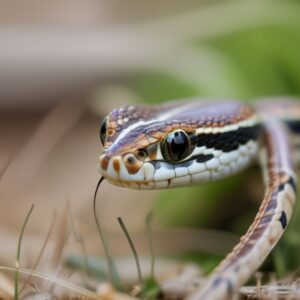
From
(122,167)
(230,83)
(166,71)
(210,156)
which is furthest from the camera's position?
(166,71)

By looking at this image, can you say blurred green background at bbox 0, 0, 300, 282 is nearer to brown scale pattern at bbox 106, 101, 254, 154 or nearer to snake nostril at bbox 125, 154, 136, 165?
brown scale pattern at bbox 106, 101, 254, 154

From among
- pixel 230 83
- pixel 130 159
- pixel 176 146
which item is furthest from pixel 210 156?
pixel 230 83

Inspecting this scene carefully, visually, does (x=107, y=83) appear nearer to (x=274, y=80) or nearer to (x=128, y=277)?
(x=274, y=80)

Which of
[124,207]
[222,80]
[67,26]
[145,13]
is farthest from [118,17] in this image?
[124,207]

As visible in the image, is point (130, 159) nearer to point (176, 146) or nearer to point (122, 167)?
point (122, 167)

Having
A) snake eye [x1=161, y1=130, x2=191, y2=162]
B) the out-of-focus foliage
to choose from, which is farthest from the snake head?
the out-of-focus foliage

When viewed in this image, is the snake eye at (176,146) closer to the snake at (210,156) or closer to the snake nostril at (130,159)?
the snake at (210,156)
